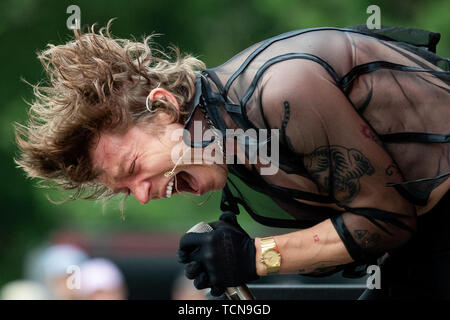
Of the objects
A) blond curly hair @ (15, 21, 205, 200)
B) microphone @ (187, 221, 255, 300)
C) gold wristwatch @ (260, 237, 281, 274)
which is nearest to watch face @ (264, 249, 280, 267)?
gold wristwatch @ (260, 237, 281, 274)

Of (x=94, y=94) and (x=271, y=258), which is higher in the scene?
(x=94, y=94)

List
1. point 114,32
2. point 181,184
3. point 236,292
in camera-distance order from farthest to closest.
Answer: point 114,32 < point 181,184 < point 236,292

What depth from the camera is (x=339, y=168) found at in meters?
1.91

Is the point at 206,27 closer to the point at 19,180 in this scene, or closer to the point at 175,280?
the point at 19,180

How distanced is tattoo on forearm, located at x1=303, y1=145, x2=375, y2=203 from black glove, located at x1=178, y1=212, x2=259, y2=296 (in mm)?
286

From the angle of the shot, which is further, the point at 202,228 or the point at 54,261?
the point at 54,261

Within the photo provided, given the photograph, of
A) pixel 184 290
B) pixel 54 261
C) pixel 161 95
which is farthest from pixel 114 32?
pixel 161 95

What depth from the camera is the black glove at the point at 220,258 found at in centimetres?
205

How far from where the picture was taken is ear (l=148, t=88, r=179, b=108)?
2094 mm

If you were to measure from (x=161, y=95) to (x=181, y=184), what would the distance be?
32 cm

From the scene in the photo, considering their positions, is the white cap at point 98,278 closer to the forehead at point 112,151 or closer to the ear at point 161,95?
the forehead at point 112,151

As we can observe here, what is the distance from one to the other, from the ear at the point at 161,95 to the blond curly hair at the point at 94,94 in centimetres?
1

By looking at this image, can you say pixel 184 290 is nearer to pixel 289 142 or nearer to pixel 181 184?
pixel 181 184

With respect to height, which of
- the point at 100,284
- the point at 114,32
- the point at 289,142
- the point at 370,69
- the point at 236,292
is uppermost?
the point at 114,32
